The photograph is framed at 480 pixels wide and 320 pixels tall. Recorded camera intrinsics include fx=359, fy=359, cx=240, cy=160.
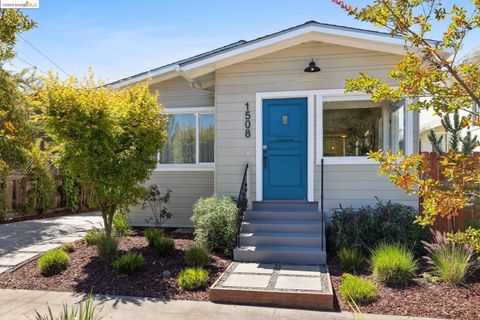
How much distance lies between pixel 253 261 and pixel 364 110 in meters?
3.69

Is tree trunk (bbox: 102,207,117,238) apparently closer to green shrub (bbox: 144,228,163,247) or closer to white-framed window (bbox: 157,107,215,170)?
green shrub (bbox: 144,228,163,247)

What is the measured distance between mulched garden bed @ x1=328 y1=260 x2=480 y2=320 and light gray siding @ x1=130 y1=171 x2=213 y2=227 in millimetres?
4617

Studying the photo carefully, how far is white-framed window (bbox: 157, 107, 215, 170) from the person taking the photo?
8836 mm

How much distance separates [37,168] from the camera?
10.8 metres

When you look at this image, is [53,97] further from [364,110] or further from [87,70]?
[364,110]

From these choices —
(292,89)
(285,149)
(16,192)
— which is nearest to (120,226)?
(285,149)

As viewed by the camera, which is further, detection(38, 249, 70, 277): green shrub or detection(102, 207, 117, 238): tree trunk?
detection(102, 207, 117, 238): tree trunk

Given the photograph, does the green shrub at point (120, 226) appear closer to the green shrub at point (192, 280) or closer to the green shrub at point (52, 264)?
the green shrub at point (52, 264)

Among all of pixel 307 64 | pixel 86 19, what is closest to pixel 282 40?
pixel 307 64

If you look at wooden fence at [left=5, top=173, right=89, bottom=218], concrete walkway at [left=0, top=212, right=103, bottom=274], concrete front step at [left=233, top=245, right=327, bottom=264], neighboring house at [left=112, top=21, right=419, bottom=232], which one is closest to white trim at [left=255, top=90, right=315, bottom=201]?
neighboring house at [left=112, top=21, right=419, bottom=232]

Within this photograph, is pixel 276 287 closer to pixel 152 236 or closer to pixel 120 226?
pixel 152 236

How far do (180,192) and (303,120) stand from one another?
365 cm

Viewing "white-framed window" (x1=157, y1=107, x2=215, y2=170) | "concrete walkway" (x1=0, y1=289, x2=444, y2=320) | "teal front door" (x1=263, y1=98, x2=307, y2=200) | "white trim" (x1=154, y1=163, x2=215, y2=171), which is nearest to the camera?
"concrete walkway" (x1=0, y1=289, x2=444, y2=320)

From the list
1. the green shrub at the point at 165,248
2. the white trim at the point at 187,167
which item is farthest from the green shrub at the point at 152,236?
the white trim at the point at 187,167
